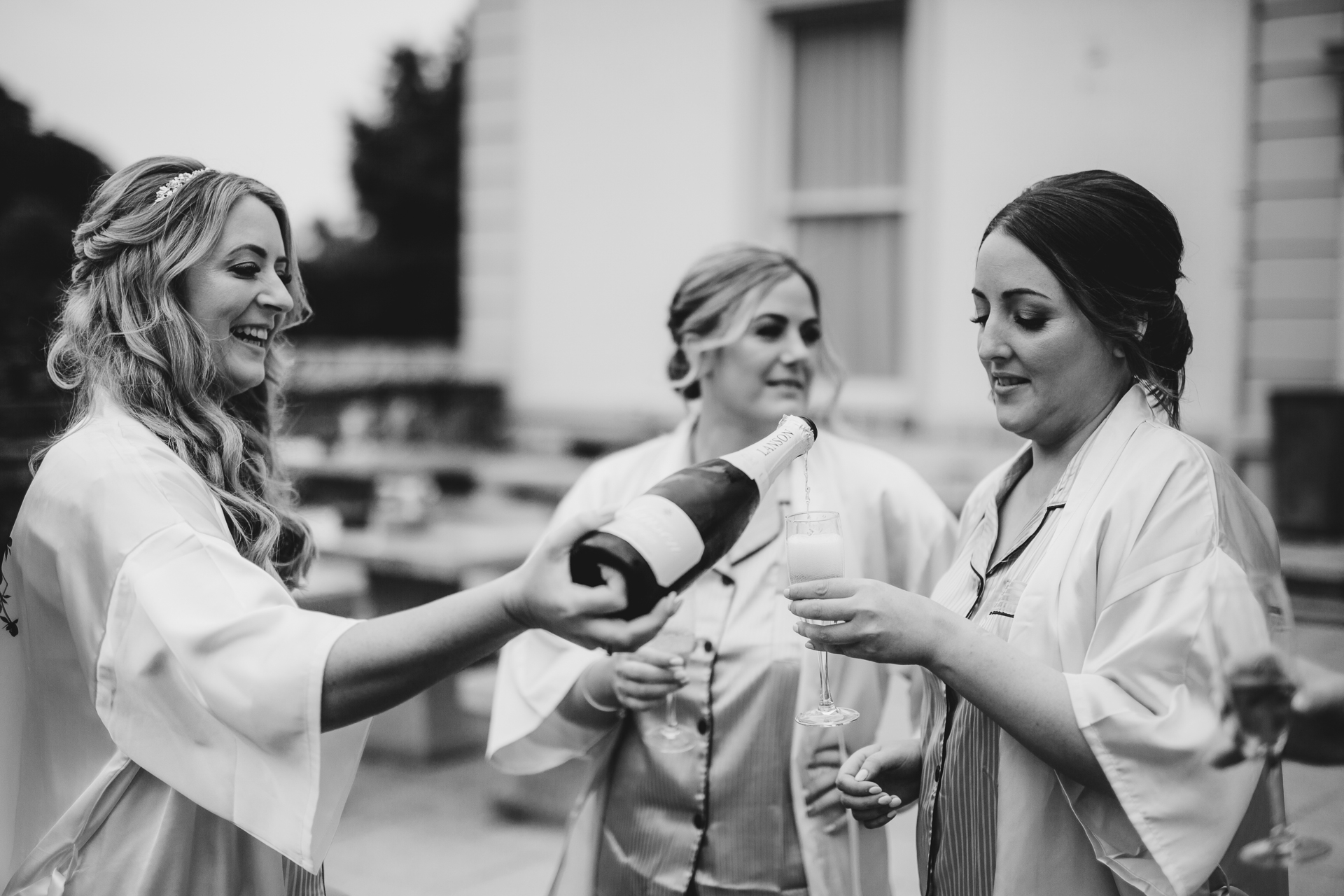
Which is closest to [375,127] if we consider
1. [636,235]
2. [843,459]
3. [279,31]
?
[279,31]

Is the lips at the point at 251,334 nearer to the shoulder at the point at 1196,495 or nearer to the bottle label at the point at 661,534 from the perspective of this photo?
the bottle label at the point at 661,534

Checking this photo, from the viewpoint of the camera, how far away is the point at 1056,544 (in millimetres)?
1717

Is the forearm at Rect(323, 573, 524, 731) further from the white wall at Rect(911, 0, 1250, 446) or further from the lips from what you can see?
the white wall at Rect(911, 0, 1250, 446)

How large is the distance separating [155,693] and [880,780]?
1232mm

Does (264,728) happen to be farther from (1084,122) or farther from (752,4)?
(752,4)

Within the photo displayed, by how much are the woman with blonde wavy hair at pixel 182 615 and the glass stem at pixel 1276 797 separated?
0.81 m

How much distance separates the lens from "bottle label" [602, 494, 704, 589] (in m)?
1.45

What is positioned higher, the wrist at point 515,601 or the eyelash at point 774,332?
the eyelash at point 774,332

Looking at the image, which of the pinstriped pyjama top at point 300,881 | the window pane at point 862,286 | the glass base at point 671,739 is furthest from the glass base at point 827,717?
the window pane at point 862,286

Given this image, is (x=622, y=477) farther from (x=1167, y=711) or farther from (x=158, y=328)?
(x=1167, y=711)

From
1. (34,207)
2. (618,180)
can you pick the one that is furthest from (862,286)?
(34,207)

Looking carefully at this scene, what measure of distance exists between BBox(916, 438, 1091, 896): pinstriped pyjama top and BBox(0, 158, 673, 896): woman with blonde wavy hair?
0.68m

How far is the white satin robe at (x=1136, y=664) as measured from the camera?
1530 millimetres

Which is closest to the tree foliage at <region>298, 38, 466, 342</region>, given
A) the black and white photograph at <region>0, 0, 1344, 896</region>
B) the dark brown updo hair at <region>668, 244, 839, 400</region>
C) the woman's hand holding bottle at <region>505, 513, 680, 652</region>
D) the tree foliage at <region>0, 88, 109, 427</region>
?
the tree foliage at <region>0, 88, 109, 427</region>
